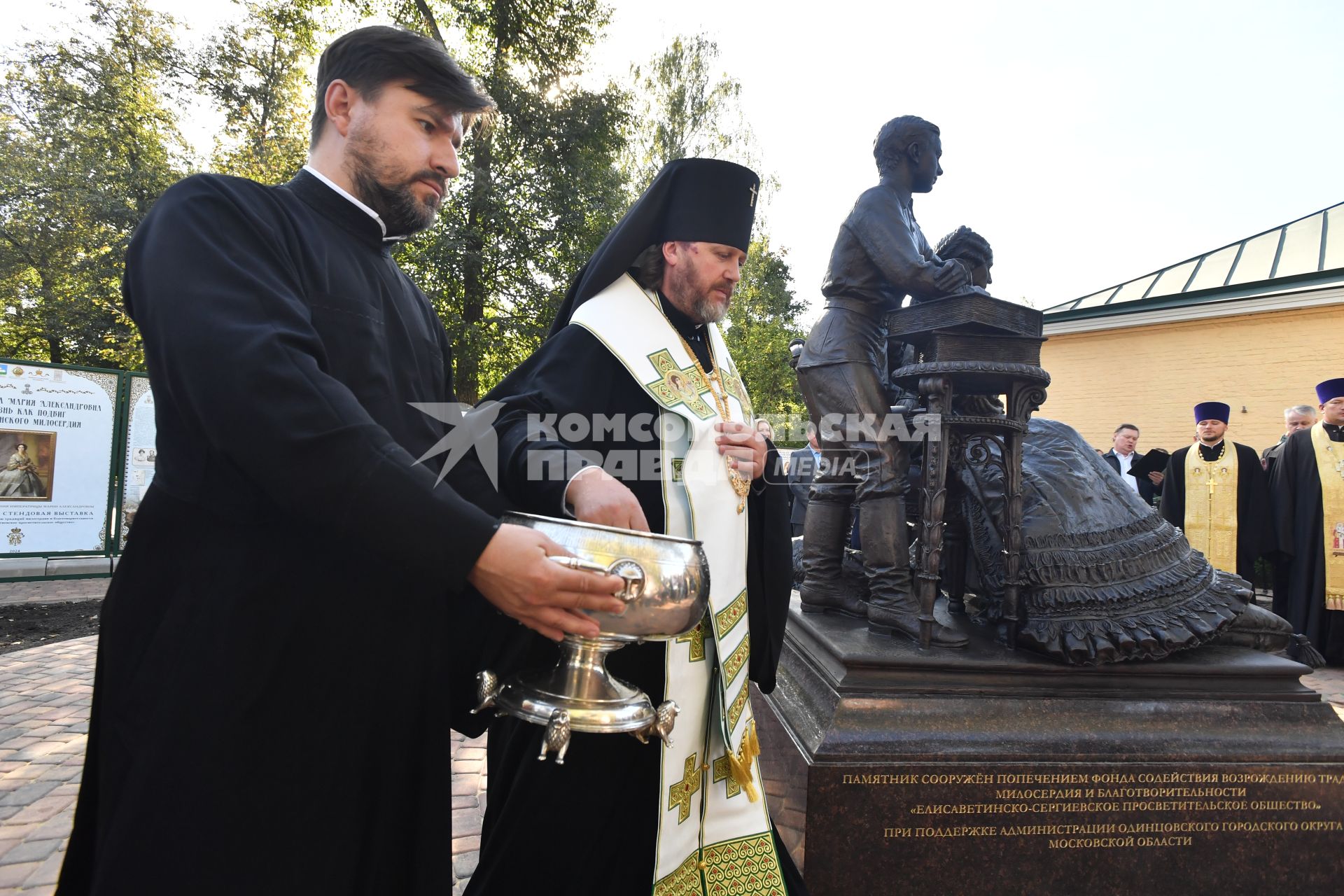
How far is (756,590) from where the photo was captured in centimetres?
217

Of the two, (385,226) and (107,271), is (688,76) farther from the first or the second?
(385,226)

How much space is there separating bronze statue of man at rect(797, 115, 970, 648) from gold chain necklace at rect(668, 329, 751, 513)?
4.93 ft

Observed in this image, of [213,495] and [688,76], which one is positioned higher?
[688,76]

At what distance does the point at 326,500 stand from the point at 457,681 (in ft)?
2.67

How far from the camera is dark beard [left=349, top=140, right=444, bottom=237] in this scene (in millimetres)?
1477

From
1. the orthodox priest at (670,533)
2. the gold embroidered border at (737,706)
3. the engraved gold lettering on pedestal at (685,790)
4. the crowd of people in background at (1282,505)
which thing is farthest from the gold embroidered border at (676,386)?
the crowd of people in background at (1282,505)

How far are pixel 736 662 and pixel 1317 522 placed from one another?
776 centimetres

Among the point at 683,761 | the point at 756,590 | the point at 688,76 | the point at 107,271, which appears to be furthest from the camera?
the point at 688,76

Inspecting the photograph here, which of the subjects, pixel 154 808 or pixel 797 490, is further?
pixel 797 490

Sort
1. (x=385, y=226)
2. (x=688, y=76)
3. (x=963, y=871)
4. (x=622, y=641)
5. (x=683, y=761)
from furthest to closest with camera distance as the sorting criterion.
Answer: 1. (x=688, y=76)
2. (x=963, y=871)
3. (x=683, y=761)
4. (x=385, y=226)
5. (x=622, y=641)

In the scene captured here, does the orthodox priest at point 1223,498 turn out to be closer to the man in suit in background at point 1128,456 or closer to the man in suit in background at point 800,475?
the man in suit in background at point 1128,456

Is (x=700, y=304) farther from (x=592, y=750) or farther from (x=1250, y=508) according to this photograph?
(x=1250, y=508)

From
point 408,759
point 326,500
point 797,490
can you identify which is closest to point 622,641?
point 408,759

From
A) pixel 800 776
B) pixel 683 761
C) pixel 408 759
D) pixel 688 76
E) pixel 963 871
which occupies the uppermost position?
pixel 688 76
